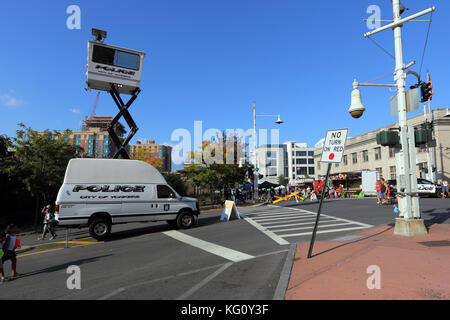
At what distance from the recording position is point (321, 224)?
11523 millimetres

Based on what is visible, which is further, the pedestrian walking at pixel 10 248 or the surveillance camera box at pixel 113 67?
the surveillance camera box at pixel 113 67

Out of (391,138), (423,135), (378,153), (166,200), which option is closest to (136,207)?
(166,200)

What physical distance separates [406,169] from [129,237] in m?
10.3

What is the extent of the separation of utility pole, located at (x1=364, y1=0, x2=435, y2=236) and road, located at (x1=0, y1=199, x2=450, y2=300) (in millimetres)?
2029

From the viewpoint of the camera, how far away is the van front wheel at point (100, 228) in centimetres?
1022

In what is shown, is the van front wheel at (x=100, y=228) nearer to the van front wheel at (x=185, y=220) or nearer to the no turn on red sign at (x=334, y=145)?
the van front wheel at (x=185, y=220)

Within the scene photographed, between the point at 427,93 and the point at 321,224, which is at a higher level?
the point at 427,93

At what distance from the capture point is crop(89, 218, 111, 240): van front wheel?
10.2m

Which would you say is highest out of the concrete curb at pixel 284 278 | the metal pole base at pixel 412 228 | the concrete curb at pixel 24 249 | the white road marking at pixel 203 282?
the metal pole base at pixel 412 228

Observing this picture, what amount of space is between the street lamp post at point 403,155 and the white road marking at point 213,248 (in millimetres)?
4895

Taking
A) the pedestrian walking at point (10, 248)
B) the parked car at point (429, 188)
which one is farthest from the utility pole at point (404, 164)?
the parked car at point (429, 188)

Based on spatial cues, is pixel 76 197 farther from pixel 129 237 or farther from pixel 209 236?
pixel 209 236
